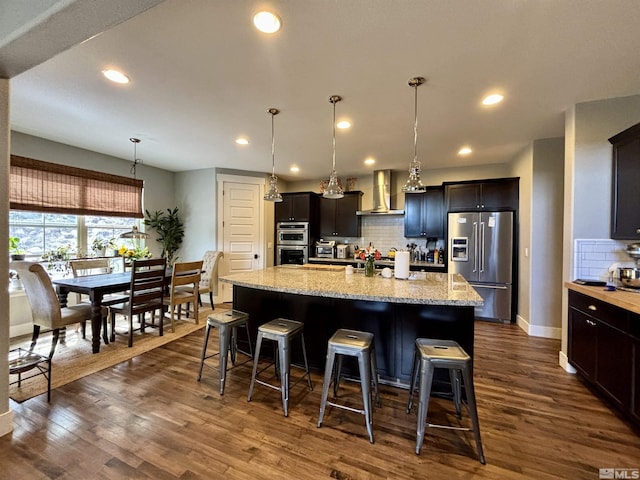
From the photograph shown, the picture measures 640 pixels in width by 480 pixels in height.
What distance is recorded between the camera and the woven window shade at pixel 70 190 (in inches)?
140

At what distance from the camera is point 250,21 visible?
1.68 meters

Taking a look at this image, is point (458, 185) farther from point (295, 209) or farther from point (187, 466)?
point (187, 466)

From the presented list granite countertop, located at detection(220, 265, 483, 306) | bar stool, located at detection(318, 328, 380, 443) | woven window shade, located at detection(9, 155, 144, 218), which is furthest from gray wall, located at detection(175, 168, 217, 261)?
bar stool, located at detection(318, 328, 380, 443)

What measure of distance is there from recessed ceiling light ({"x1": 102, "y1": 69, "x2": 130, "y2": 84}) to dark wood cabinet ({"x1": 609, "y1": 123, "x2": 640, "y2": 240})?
14.1ft

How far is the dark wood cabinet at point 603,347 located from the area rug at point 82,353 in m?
4.33

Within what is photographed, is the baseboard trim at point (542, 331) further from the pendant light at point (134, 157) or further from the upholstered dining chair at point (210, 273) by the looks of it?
the pendant light at point (134, 157)

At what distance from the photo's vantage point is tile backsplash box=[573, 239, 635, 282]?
102 inches

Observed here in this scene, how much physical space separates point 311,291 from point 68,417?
1.98 m

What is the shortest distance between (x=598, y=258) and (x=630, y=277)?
0.44 meters

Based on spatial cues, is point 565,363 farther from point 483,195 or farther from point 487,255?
point 483,195

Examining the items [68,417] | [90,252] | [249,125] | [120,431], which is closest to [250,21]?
[249,125]

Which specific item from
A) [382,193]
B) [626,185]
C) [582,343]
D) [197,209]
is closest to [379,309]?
[582,343]

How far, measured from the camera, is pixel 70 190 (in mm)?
4062

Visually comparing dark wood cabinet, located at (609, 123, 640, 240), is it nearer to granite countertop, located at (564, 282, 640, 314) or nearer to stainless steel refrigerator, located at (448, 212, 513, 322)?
granite countertop, located at (564, 282, 640, 314)
